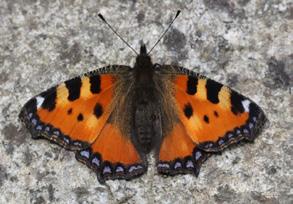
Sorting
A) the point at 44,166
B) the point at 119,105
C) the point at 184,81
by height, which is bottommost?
the point at 44,166

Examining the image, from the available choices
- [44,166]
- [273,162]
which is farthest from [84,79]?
[273,162]

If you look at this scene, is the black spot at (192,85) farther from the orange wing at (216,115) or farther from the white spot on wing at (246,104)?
the white spot on wing at (246,104)

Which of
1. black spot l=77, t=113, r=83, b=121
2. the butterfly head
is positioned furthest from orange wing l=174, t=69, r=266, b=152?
black spot l=77, t=113, r=83, b=121

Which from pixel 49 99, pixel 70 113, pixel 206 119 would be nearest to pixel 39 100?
pixel 49 99

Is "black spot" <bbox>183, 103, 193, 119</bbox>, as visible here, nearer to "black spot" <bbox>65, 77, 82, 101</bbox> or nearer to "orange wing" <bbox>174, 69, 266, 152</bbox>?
"orange wing" <bbox>174, 69, 266, 152</bbox>

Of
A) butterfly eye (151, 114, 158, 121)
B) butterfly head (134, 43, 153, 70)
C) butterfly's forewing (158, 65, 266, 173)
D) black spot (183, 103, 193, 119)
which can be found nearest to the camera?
butterfly's forewing (158, 65, 266, 173)

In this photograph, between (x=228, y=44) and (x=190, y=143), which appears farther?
(x=228, y=44)

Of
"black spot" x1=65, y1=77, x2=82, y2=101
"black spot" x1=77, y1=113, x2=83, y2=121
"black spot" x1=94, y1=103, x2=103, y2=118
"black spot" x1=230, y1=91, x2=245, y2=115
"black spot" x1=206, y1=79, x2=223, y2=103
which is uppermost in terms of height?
"black spot" x1=230, y1=91, x2=245, y2=115

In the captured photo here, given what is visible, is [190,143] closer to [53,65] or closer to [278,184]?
[278,184]
